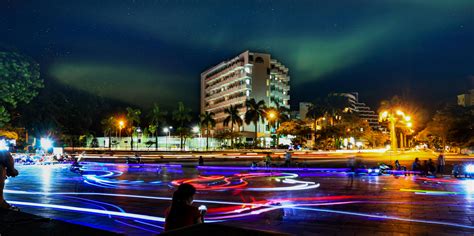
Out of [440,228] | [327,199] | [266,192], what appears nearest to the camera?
[440,228]

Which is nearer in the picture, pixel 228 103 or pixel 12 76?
pixel 12 76

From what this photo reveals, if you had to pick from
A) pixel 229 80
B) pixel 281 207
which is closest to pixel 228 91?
pixel 229 80

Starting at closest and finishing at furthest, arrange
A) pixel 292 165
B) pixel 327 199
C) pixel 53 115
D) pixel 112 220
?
pixel 112 220 < pixel 327 199 < pixel 292 165 < pixel 53 115

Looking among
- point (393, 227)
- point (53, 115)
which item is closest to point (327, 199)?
point (393, 227)

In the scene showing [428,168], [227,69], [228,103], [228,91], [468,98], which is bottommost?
[428,168]

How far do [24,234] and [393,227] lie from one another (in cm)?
839

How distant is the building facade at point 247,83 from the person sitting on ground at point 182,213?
114540 mm

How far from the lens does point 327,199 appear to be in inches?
580

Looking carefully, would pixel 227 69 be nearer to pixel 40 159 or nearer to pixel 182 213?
pixel 40 159

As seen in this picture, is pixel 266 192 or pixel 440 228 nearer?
pixel 440 228

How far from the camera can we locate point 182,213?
5449 mm

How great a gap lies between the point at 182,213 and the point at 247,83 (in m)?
120

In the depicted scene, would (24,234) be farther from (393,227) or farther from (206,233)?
(393,227)

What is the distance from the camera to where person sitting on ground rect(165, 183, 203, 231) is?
17.7ft
